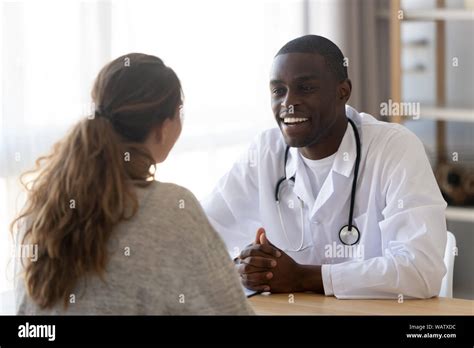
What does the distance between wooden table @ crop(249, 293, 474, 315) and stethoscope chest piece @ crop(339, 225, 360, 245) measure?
0.22 meters

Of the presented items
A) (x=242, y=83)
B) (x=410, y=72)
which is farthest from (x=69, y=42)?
(x=410, y=72)

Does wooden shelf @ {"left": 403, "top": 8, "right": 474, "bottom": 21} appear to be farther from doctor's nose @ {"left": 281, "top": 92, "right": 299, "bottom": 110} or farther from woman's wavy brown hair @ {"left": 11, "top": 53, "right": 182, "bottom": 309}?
woman's wavy brown hair @ {"left": 11, "top": 53, "right": 182, "bottom": 309}

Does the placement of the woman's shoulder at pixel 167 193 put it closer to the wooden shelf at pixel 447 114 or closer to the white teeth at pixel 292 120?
the white teeth at pixel 292 120

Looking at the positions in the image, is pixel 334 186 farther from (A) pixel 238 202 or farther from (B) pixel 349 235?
(A) pixel 238 202

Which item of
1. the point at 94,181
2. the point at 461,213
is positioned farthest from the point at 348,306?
the point at 461,213

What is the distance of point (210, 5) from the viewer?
118 inches

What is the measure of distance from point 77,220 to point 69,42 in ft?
4.32

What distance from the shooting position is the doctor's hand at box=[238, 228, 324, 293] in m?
1.70

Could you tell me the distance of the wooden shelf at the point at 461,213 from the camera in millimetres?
3381

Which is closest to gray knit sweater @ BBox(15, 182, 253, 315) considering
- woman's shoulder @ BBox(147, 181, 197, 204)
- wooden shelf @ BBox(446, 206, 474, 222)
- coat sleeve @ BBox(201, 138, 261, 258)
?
woman's shoulder @ BBox(147, 181, 197, 204)

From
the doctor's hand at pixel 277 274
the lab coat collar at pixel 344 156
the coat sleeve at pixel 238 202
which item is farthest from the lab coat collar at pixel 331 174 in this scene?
the doctor's hand at pixel 277 274
